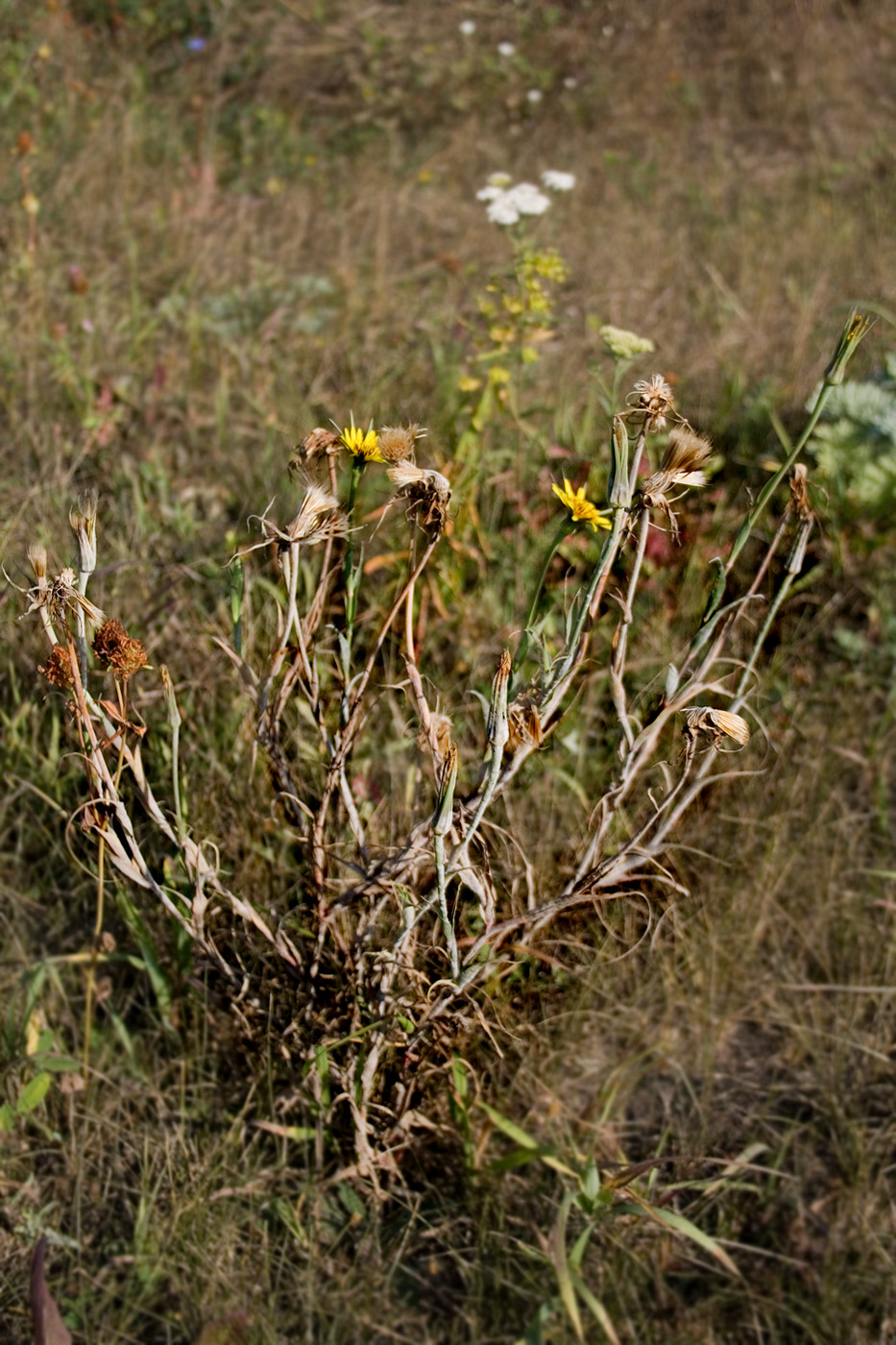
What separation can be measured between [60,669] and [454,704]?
3.37ft

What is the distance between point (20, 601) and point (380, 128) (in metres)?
3.27

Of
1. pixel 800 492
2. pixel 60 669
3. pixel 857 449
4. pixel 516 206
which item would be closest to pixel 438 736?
pixel 60 669

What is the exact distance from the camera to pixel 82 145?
3344 mm

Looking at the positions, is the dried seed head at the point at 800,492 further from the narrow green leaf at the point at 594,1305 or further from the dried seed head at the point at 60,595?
the narrow green leaf at the point at 594,1305

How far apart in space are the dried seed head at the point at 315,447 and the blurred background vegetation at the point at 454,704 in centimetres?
42

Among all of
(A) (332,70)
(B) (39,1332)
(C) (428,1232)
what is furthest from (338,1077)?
(A) (332,70)

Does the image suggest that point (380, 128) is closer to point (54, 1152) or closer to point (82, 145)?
point (82, 145)

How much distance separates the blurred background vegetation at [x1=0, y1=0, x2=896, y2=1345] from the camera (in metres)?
1.41

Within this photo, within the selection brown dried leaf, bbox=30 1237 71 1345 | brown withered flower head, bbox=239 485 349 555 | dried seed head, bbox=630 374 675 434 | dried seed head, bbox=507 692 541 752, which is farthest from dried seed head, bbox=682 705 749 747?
brown dried leaf, bbox=30 1237 71 1345

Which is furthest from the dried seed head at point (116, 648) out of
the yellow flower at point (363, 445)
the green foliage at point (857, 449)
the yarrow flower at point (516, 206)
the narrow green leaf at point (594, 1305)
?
the green foliage at point (857, 449)

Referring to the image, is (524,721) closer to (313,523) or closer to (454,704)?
(313,523)

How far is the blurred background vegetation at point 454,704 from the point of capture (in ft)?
4.63

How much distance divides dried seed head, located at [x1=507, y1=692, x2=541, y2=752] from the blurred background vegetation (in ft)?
1.34

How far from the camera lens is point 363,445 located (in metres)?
1.03
